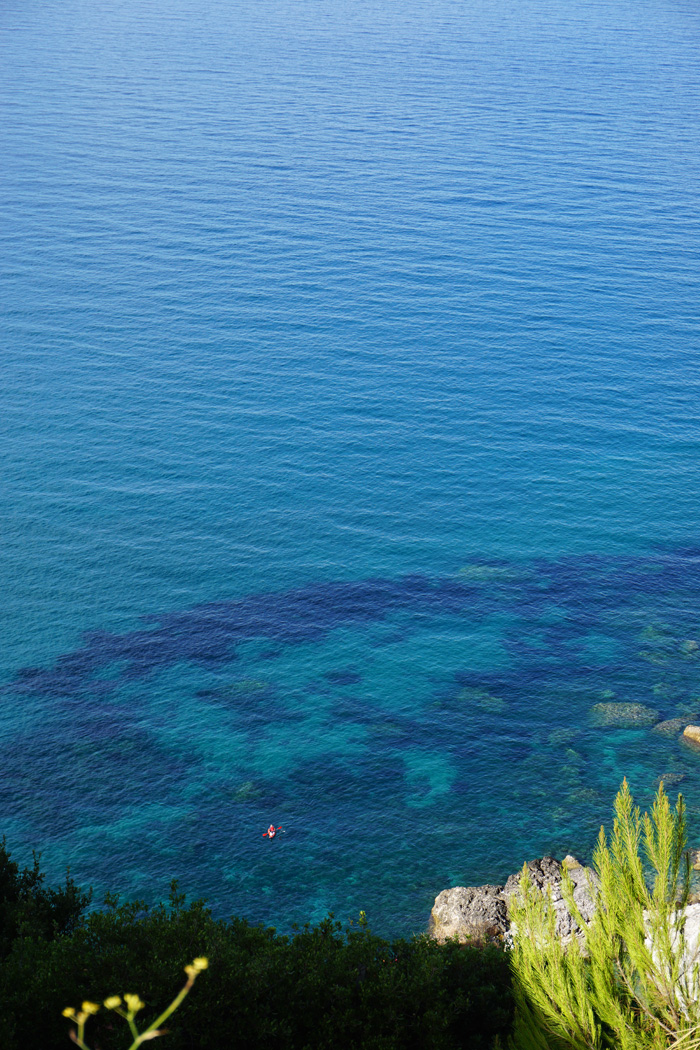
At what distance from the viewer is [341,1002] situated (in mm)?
24422

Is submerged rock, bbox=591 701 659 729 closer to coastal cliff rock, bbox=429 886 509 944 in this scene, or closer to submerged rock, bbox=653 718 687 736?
submerged rock, bbox=653 718 687 736

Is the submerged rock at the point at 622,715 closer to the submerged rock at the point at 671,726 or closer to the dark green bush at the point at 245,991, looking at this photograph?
the submerged rock at the point at 671,726

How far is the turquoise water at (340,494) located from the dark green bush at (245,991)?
14.6 m

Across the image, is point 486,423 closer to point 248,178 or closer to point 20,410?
point 20,410

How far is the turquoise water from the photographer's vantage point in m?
45.7

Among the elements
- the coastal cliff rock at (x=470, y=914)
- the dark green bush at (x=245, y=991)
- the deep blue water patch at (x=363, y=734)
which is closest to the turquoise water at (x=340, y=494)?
the deep blue water patch at (x=363, y=734)

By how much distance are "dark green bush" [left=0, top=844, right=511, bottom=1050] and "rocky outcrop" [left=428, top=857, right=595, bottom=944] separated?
1073cm

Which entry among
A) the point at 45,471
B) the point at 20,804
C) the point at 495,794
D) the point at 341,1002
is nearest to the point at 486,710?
the point at 495,794

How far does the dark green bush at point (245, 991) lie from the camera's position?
23.5 metres

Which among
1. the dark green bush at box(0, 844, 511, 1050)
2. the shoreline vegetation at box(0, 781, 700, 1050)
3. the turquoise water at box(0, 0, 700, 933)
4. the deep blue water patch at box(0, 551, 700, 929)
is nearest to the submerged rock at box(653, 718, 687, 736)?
the deep blue water patch at box(0, 551, 700, 929)

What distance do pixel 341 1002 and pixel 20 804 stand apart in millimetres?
25165

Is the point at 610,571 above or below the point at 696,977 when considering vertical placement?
below

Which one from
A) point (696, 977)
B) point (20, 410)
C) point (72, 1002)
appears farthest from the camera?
point (20, 410)

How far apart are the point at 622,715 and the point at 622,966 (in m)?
31.8
